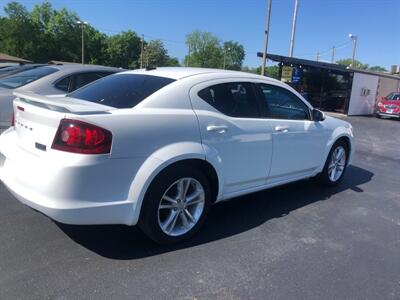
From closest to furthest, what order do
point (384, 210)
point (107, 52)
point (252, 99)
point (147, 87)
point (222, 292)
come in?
point (222, 292) < point (147, 87) < point (252, 99) < point (384, 210) < point (107, 52)

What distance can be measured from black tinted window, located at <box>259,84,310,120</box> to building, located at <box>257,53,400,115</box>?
17216 mm

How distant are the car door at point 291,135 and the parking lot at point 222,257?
20.5 inches

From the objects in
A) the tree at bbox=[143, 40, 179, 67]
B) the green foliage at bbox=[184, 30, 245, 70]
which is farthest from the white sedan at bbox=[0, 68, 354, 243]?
the green foliage at bbox=[184, 30, 245, 70]

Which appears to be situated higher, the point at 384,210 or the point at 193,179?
the point at 193,179

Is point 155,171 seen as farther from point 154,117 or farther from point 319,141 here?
point 319,141

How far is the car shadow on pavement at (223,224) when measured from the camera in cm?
340

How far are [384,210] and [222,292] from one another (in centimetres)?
314

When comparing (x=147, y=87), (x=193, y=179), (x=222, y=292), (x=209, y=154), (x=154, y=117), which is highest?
→ (x=147, y=87)

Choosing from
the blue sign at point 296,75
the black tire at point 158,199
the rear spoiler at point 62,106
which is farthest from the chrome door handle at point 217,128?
the blue sign at point 296,75

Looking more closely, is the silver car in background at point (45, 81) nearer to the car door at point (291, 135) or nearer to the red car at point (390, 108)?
the car door at point (291, 135)

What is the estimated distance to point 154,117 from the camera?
3.21m

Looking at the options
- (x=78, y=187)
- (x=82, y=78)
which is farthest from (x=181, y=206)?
(x=82, y=78)

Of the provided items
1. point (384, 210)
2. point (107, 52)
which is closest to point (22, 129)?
point (384, 210)

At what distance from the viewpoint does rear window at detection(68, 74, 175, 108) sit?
3.45m
